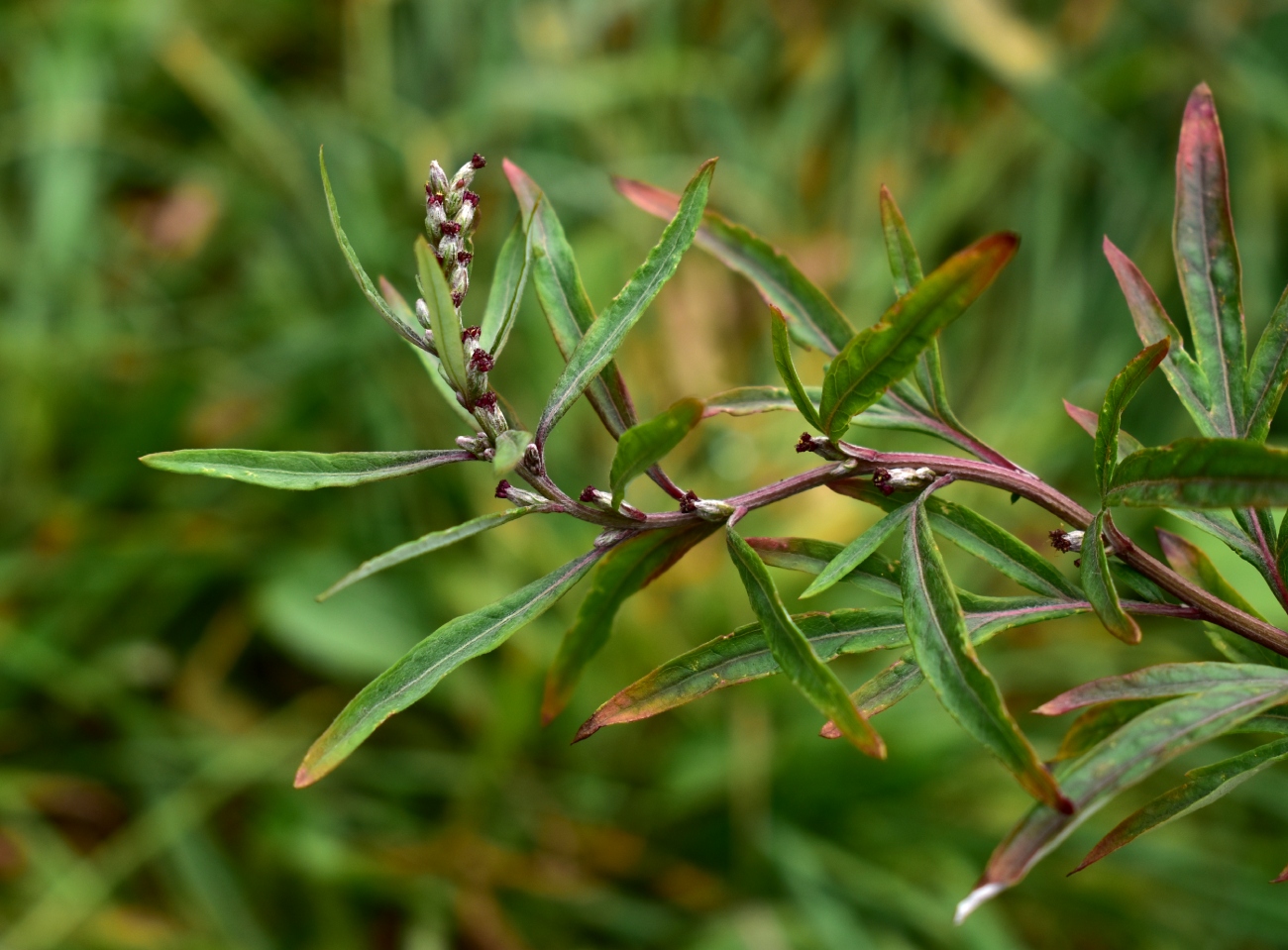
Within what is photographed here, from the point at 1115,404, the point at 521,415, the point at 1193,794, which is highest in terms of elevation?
the point at 1115,404

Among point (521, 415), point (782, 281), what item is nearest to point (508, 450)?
point (782, 281)

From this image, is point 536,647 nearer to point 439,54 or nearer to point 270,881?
point 270,881

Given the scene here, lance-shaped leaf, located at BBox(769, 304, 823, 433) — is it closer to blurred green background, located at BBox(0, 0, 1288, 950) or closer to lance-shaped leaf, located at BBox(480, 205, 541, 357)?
lance-shaped leaf, located at BBox(480, 205, 541, 357)

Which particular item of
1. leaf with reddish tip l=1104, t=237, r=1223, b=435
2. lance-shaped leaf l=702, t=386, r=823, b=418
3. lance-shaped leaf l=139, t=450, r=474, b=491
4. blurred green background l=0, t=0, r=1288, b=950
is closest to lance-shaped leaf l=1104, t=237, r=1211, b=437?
leaf with reddish tip l=1104, t=237, r=1223, b=435

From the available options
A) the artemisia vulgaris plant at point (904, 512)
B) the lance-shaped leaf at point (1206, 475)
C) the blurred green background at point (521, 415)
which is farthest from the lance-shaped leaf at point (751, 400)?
the blurred green background at point (521, 415)

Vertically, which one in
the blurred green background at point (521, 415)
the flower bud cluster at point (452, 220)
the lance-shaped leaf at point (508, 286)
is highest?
the flower bud cluster at point (452, 220)

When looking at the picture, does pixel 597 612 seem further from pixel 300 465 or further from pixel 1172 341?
pixel 1172 341

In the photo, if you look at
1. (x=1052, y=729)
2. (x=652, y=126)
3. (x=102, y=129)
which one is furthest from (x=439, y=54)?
(x=1052, y=729)

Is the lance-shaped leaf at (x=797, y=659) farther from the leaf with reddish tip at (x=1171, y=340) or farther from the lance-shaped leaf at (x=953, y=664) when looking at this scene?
the leaf with reddish tip at (x=1171, y=340)
